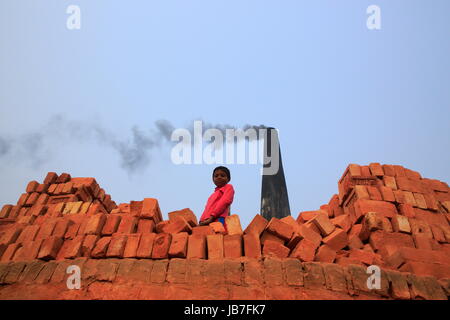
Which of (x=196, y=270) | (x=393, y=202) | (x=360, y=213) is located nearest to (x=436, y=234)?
(x=393, y=202)

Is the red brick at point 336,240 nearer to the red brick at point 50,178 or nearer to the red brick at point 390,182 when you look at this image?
the red brick at point 390,182

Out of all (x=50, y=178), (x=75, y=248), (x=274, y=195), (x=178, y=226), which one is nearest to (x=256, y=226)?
(x=178, y=226)

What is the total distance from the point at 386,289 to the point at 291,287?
2.78 ft

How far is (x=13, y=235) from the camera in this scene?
4.16 m

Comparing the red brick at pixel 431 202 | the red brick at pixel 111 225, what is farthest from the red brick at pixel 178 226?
the red brick at pixel 431 202

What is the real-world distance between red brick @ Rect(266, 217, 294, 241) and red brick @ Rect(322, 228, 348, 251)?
0.43 metres

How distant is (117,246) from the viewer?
3.69 meters

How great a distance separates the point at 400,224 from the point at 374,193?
585 millimetres

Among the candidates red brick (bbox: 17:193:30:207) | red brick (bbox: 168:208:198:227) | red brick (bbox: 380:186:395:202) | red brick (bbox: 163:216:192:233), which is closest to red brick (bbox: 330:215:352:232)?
red brick (bbox: 380:186:395:202)

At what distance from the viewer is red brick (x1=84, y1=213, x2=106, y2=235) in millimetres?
3966

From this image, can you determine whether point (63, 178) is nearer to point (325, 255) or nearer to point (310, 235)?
point (310, 235)

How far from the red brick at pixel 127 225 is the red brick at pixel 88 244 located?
0.27 m
